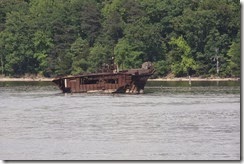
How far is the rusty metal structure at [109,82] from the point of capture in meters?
106

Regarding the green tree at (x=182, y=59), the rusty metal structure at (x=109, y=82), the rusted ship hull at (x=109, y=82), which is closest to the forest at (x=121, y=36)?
the green tree at (x=182, y=59)

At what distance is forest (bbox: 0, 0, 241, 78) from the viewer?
145m

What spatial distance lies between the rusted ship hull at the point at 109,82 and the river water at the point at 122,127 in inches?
395

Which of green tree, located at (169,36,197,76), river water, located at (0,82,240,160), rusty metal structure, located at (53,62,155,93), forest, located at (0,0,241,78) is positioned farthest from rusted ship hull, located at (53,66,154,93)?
green tree, located at (169,36,197,76)

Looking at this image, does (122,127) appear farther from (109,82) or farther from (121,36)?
(121,36)

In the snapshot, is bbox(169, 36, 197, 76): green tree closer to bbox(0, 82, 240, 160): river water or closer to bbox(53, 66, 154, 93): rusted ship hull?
bbox(53, 66, 154, 93): rusted ship hull

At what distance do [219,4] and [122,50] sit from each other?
15533 millimetres

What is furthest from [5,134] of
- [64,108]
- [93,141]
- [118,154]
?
[64,108]

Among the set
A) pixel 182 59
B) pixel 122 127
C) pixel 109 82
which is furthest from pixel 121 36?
pixel 122 127

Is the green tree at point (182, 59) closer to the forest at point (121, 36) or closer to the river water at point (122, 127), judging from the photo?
the forest at point (121, 36)

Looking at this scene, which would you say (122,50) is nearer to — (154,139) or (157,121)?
(157,121)

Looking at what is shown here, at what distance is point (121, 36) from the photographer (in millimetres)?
160000

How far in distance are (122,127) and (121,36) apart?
98879 millimetres

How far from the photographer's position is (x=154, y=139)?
54031 millimetres
